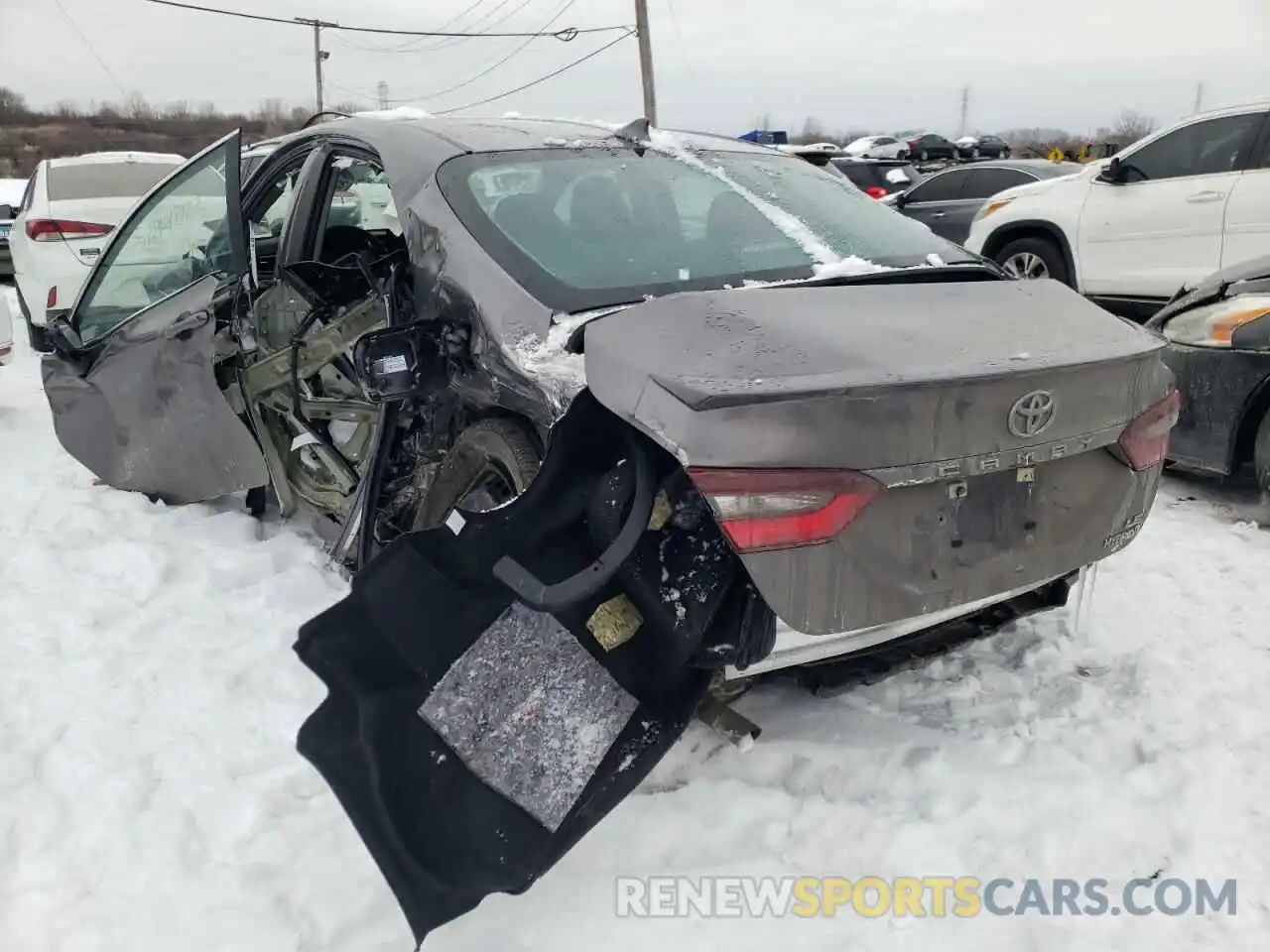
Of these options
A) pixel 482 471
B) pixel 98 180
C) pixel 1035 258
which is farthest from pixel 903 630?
pixel 98 180

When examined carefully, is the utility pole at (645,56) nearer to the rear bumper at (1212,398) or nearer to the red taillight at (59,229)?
the red taillight at (59,229)

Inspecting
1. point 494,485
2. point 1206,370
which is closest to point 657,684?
point 494,485

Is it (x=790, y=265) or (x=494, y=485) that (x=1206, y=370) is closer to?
(x=790, y=265)

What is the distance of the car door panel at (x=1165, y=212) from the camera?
22.5 feet

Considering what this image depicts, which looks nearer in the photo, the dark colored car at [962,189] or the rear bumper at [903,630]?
the rear bumper at [903,630]

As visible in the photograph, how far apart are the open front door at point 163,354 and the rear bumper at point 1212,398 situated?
4.01 meters

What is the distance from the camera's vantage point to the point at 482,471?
2857 mm

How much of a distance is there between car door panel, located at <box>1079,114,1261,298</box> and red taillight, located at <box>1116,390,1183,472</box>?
17.4 ft

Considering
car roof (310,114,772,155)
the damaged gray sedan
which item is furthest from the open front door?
the damaged gray sedan

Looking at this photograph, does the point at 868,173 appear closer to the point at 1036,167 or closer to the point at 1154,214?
the point at 1036,167

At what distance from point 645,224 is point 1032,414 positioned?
135cm

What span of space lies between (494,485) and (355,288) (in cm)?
122

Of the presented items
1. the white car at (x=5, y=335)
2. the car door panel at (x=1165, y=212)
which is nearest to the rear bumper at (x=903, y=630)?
the car door panel at (x=1165, y=212)

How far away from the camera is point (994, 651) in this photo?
3270mm
